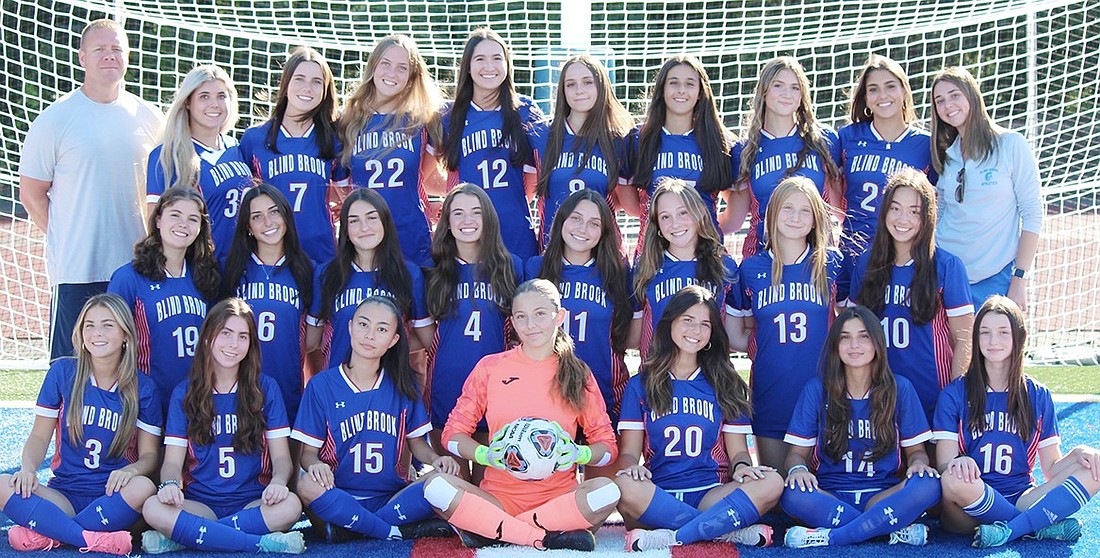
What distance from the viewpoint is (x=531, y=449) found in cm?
334

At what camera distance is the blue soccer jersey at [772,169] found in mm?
3992

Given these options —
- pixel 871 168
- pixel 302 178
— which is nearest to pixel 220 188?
pixel 302 178

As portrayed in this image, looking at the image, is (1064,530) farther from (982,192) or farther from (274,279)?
(274,279)

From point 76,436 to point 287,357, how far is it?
0.65 m

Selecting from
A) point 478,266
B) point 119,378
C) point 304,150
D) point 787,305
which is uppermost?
point 304,150

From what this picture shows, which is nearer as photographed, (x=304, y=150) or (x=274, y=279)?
(x=274, y=279)

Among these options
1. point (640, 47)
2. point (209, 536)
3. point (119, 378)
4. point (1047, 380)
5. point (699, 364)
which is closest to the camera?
point (209, 536)

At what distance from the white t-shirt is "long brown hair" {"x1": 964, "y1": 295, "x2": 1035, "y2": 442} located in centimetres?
265

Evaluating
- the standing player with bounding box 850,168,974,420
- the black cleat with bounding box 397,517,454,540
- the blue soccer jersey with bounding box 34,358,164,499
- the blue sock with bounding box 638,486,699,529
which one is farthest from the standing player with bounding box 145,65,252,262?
the standing player with bounding box 850,168,974,420

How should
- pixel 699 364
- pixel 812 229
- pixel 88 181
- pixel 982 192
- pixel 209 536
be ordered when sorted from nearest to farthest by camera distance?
pixel 209 536 < pixel 699 364 < pixel 812 229 < pixel 982 192 < pixel 88 181

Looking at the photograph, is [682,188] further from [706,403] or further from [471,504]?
[471,504]

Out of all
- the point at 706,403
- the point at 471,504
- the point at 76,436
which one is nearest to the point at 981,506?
the point at 706,403

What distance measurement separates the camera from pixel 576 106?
159 inches

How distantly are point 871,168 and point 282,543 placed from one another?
2.19 metres
